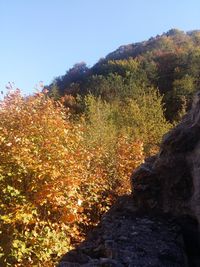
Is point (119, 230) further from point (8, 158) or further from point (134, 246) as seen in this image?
point (8, 158)

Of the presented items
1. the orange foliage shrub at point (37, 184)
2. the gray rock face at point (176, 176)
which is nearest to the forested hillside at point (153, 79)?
the orange foliage shrub at point (37, 184)

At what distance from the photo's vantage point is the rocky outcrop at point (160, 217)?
4.38 meters

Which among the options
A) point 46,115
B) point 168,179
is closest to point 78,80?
point 46,115

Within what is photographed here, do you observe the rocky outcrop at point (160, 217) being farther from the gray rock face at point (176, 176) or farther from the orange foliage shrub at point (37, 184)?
the orange foliage shrub at point (37, 184)

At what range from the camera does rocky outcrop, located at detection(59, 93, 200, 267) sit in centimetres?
438

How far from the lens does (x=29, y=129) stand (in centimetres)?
1325

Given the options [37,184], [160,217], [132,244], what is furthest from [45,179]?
[132,244]

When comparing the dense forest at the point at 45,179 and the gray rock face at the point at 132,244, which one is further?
the dense forest at the point at 45,179

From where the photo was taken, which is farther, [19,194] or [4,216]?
[19,194]

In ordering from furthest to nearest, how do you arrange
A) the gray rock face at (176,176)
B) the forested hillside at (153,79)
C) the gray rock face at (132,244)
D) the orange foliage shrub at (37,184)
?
the forested hillside at (153,79) → the orange foliage shrub at (37,184) → the gray rock face at (176,176) → the gray rock face at (132,244)

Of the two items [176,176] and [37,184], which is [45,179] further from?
[176,176]

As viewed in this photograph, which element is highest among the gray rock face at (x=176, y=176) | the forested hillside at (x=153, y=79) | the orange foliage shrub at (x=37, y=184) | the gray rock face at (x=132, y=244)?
the forested hillside at (x=153, y=79)

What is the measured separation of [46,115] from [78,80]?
214 ft

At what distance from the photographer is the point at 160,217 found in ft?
16.8
